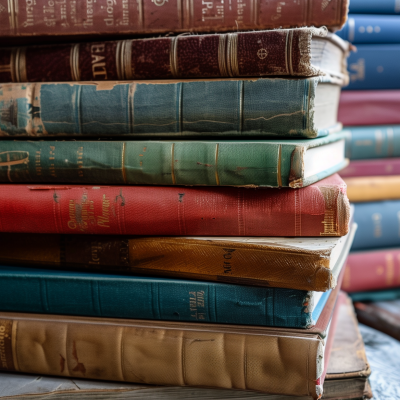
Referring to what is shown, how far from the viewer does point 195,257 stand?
0.56m

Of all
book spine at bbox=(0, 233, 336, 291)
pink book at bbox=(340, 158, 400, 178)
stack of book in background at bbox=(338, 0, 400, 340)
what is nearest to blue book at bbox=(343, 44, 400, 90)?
stack of book in background at bbox=(338, 0, 400, 340)

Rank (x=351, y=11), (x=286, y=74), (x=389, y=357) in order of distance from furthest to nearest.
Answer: (x=351, y=11) → (x=389, y=357) → (x=286, y=74)

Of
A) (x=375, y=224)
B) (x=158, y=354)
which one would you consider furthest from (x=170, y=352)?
(x=375, y=224)

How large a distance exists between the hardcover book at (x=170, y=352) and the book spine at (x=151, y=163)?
0.18 metres

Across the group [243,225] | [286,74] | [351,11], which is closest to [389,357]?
[243,225]

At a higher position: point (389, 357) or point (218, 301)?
point (218, 301)

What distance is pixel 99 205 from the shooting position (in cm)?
58

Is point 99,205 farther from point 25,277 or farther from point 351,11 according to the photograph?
point 351,11

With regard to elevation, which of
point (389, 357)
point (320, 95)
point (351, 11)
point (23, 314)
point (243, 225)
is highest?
point (351, 11)

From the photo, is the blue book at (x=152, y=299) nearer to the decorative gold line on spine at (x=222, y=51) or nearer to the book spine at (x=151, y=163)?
the book spine at (x=151, y=163)

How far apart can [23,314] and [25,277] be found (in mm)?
54

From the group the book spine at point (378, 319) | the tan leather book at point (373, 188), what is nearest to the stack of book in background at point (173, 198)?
the book spine at point (378, 319)

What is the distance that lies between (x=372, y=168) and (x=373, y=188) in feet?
0.16

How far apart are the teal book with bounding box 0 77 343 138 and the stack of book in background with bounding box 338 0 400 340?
0.37 meters
